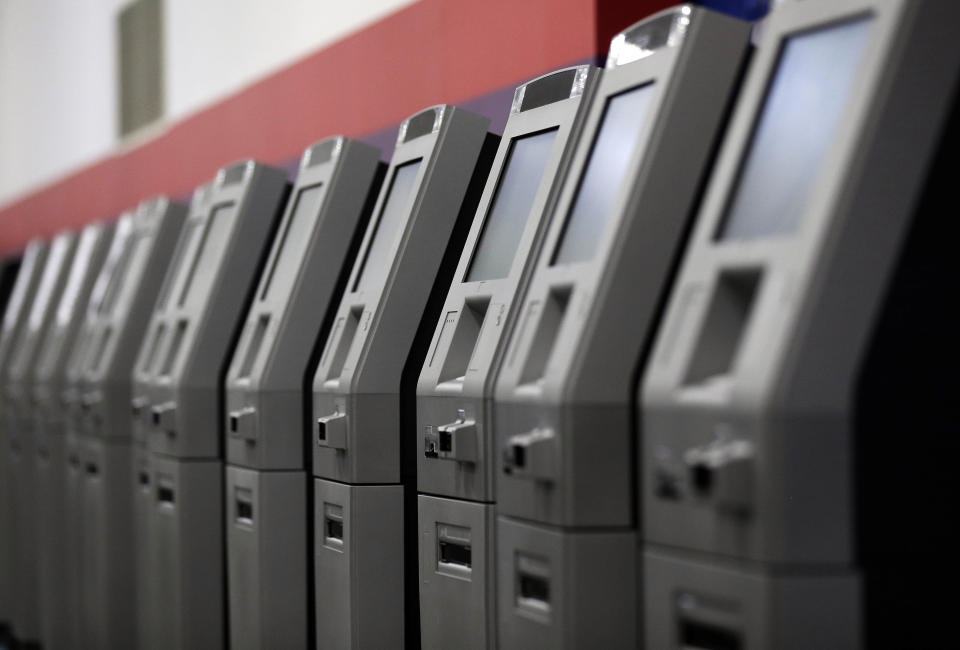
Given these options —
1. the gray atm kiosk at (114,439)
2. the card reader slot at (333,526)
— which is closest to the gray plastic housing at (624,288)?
the card reader slot at (333,526)

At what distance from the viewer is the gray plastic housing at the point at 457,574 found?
2457 millimetres

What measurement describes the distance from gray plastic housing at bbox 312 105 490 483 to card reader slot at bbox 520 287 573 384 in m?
0.72

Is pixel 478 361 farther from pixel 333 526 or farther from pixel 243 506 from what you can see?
pixel 243 506

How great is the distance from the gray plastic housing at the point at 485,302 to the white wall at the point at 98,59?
1.81m

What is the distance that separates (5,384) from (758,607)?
5079mm

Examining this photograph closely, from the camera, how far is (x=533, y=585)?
2.25m

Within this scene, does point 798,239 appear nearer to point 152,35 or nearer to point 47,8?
point 152,35

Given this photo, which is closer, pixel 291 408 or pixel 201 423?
pixel 291 408

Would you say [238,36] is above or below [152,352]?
above

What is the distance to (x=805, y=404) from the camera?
166 cm

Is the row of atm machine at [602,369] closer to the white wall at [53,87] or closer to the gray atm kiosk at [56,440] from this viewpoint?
the gray atm kiosk at [56,440]

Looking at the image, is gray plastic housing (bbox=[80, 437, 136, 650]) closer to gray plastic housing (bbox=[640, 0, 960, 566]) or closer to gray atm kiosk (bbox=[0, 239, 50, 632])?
gray atm kiosk (bbox=[0, 239, 50, 632])

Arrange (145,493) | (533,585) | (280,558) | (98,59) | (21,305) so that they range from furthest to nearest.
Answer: (98,59)
(21,305)
(145,493)
(280,558)
(533,585)

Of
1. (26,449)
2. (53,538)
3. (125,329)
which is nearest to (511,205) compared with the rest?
(125,329)
